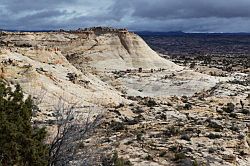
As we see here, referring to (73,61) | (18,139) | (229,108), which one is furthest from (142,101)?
(73,61)

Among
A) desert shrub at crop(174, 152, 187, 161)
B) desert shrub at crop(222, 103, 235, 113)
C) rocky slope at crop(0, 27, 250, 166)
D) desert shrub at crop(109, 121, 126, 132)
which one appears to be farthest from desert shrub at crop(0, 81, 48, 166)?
desert shrub at crop(222, 103, 235, 113)

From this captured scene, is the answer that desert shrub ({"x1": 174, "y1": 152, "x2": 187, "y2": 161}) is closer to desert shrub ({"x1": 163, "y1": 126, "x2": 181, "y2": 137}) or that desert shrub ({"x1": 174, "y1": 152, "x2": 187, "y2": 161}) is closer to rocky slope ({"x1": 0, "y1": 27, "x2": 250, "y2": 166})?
rocky slope ({"x1": 0, "y1": 27, "x2": 250, "y2": 166})

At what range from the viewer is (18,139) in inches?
489

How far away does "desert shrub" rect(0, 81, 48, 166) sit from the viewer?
1192 cm

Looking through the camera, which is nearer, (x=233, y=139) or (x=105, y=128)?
(x=233, y=139)

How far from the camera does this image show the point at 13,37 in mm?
56719

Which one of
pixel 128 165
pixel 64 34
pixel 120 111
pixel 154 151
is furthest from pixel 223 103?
pixel 64 34

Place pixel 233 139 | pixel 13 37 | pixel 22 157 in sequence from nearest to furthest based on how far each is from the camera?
pixel 22 157 → pixel 233 139 → pixel 13 37

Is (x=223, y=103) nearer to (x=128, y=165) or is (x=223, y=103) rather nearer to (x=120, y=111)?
(x=120, y=111)

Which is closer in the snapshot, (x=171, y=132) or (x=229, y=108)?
(x=171, y=132)

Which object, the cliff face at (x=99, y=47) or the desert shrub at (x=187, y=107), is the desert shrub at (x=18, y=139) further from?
the cliff face at (x=99, y=47)

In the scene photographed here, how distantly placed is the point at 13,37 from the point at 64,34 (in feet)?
17.8

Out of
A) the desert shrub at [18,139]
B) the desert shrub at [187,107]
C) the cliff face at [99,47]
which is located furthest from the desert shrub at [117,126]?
the cliff face at [99,47]

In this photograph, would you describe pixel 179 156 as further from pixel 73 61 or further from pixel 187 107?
pixel 73 61
